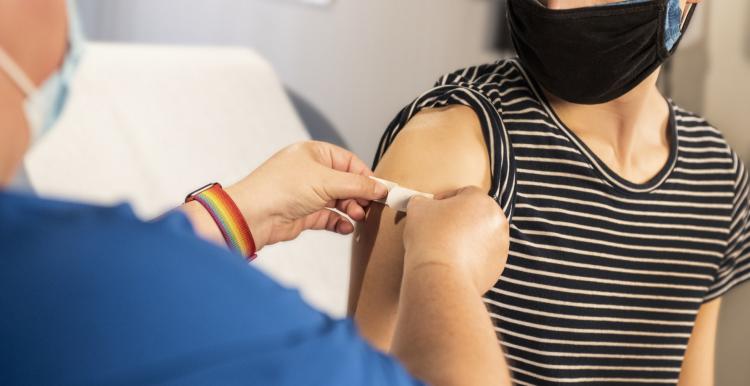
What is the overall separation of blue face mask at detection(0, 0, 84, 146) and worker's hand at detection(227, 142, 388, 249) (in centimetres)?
37

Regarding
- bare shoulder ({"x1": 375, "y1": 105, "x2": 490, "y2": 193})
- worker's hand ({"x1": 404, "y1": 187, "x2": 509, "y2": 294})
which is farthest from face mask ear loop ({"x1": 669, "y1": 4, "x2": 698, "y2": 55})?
worker's hand ({"x1": 404, "y1": 187, "x2": 509, "y2": 294})

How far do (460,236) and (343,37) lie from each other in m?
2.00

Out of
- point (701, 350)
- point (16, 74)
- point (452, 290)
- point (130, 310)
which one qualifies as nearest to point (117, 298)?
point (130, 310)

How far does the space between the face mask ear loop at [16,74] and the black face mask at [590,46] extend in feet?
2.51

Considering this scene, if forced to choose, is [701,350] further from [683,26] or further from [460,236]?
[460,236]

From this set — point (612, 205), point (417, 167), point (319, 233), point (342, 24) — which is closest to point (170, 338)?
point (417, 167)

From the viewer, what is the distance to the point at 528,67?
1.22 m

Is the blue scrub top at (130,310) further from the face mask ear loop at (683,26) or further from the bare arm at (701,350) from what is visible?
the bare arm at (701,350)

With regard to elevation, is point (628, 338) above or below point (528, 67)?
below

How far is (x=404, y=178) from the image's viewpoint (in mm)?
→ 1097

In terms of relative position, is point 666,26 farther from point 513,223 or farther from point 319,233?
point 319,233

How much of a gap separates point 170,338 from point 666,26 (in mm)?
946

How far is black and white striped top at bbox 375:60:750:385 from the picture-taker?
3.92ft

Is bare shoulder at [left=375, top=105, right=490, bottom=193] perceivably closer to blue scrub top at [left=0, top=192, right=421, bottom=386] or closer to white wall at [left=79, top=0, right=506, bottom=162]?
blue scrub top at [left=0, top=192, right=421, bottom=386]
